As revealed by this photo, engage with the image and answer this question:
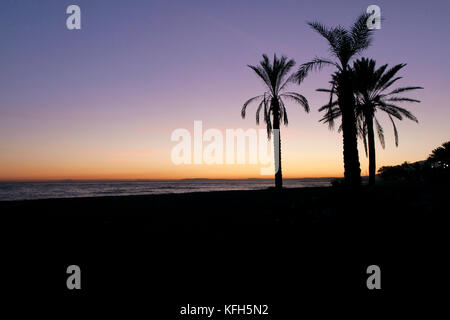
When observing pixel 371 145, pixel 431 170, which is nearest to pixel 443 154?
pixel 431 170

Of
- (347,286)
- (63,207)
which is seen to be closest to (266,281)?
(347,286)

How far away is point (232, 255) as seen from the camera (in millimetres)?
5371

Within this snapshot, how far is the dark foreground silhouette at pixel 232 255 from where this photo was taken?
3.96 metres

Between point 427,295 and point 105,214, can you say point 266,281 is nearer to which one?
point 427,295

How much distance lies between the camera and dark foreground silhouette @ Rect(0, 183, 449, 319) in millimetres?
3959

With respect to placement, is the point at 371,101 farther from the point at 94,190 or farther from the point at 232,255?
the point at 94,190

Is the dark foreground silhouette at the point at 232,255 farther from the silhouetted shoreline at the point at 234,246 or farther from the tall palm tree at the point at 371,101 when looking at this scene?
the tall palm tree at the point at 371,101

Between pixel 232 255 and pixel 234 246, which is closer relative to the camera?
A: pixel 232 255

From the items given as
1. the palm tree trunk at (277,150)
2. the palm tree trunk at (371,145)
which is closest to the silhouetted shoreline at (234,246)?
the palm tree trunk at (277,150)

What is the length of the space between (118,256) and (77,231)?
2474 millimetres

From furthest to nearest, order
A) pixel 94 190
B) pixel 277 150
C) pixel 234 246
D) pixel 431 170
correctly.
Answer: pixel 94 190, pixel 431 170, pixel 277 150, pixel 234 246

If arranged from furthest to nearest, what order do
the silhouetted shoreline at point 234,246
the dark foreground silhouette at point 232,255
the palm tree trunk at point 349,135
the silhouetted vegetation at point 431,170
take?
1. the silhouetted vegetation at point 431,170
2. the palm tree trunk at point 349,135
3. the silhouetted shoreline at point 234,246
4. the dark foreground silhouette at point 232,255

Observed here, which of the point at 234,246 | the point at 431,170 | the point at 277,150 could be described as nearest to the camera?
the point at 234,246

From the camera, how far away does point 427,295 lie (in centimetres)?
393
